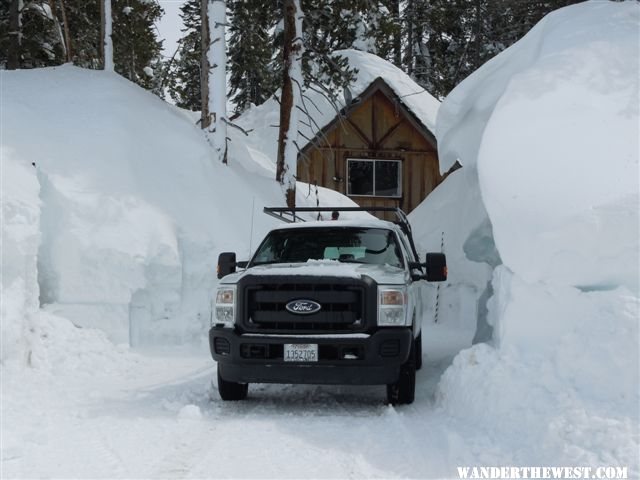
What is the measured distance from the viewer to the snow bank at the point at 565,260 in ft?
19.2

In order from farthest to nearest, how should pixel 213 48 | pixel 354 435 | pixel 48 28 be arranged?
pixel 48 28, pixel 213 48, pixel 354 435

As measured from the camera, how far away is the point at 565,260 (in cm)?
715

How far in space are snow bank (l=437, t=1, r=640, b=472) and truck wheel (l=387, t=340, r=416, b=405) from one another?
1.05 ft

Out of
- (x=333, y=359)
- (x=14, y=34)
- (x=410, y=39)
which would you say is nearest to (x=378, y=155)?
(x=14, y=34)

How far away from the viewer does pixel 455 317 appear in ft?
52.4

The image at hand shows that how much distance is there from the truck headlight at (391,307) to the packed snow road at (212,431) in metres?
0.84

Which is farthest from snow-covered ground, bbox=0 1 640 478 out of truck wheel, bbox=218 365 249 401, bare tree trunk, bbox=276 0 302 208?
bare tree trunk, bbox=276 0 302 208

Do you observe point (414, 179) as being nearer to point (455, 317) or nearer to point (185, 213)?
point (455, 317)

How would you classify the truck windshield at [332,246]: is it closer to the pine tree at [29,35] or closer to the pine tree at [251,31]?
the pine tree at [251,31]

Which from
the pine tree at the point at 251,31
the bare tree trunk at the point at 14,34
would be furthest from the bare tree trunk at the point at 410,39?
the bare tree trunk at the point at 14,34

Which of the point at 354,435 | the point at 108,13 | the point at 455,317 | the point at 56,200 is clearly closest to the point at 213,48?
the point at 108,13

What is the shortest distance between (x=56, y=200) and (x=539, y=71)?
7316mm

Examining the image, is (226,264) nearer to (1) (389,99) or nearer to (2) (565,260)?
(2) (565,260)

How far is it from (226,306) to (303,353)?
943 millimetres
